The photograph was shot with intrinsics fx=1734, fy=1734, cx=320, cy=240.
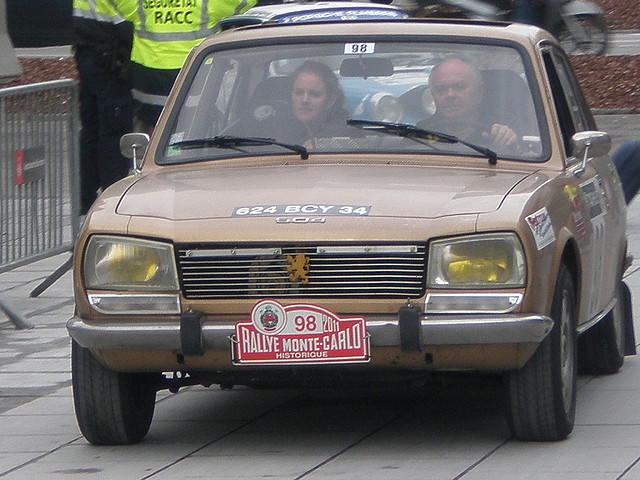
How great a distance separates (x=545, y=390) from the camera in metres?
6.07

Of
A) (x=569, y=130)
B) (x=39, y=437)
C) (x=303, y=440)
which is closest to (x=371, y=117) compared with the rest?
(x=569, y=130)

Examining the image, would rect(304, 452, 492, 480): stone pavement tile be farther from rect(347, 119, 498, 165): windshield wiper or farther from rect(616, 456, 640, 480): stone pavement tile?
rect(347, 119, 498, 165): windshield wiper

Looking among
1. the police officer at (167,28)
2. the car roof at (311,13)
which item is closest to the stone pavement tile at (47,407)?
the police officer at (167,28)

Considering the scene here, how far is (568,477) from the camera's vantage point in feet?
18.9

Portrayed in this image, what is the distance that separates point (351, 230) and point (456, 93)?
4.04ft

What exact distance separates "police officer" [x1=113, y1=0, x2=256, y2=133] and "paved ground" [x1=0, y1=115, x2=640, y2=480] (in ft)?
11.4

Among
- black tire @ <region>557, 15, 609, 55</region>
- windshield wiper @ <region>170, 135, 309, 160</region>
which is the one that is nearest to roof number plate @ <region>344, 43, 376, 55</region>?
windshield wiper @ <region>170, 135, 309, 160</region>

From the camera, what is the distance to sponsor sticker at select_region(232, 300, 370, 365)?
5891mm

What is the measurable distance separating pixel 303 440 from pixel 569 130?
5.89 feet

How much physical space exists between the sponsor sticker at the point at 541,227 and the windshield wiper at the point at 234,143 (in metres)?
1.16

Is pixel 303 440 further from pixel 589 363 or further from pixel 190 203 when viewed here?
pixel 589 363

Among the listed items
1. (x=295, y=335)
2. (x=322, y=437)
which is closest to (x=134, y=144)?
(x=322, y=437)

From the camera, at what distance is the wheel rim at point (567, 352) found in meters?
6.27

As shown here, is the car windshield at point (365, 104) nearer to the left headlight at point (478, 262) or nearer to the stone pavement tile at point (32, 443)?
the left headlight at point (478, 262)
